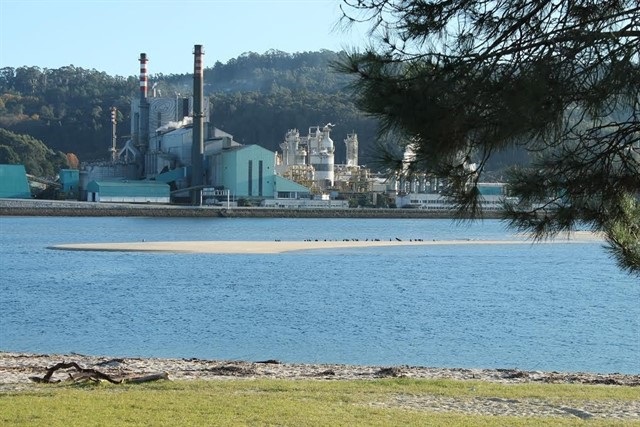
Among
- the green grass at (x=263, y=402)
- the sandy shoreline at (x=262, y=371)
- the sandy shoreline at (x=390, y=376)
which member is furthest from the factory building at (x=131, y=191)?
the green grass at (x=263, y=402)

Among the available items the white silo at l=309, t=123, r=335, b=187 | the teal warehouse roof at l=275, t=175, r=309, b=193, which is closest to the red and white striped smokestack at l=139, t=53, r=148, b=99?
the teal warehouse roof at l=275, t=175, r=309, b=193

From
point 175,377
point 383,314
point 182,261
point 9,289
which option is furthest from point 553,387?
point 182,261

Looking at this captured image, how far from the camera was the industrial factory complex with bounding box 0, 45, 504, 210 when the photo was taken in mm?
75250

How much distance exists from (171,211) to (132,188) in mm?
3509

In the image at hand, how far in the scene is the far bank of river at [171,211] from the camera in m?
76.1

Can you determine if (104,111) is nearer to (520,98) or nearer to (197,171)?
(197,171)

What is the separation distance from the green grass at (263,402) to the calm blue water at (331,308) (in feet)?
17.3

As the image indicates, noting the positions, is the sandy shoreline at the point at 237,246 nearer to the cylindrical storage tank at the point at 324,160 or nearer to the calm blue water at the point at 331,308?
the calm blue water at the point at 331,308

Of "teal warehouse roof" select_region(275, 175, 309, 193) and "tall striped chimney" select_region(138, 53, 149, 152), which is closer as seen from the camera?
"teal warehouse roof" select_region(275, 175, 309, 193)

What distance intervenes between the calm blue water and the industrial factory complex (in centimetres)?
3422

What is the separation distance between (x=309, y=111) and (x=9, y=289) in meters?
90.4

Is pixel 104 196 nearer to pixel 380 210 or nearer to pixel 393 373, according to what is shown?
pixel 380 210

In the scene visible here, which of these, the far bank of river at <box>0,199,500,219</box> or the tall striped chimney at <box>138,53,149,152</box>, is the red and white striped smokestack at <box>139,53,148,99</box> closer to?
the tall striped chimney at <box>138,53,149,152</box>

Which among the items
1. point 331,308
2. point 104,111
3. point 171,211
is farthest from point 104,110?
point 331,308
